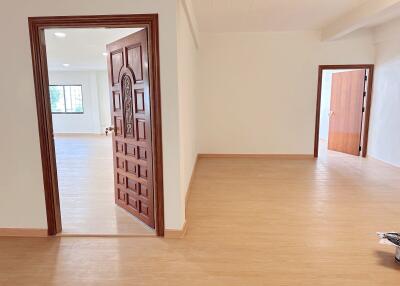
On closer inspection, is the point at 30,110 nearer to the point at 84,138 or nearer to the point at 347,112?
the point at 347,112

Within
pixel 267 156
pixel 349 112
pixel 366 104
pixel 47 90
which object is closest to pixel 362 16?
pixel 366 104

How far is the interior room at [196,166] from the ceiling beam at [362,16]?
29 mm

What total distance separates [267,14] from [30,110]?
3721 millimetres

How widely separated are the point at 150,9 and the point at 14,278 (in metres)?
2.37

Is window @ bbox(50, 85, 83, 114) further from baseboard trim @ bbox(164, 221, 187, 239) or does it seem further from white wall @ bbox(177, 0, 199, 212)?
baseboard trim @ bbox(164, 221, 187, 239)

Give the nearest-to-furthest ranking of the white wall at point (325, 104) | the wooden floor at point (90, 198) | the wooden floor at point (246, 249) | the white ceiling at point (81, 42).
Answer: the wooden floor at point (246, 249) → the wooden floor at point (90, 198) → the white ceiling at point (81, 42) → the white wall at point (325, 104)

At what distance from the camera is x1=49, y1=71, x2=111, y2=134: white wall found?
10289 millimetres

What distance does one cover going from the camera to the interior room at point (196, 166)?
7.54ft

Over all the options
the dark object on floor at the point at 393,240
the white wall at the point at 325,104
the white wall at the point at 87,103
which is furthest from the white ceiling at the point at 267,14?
the white wall at the point at 87,103

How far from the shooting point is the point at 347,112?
21.0 feet

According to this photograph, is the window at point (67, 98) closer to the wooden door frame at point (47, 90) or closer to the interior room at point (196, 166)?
the interior room at point (196, 166)

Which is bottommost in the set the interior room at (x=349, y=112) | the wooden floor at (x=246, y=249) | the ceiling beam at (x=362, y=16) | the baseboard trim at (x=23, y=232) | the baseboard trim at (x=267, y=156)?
the wooden floor at (x=246, y=249)

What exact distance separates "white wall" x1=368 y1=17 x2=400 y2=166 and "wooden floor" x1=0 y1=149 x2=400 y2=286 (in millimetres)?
1873

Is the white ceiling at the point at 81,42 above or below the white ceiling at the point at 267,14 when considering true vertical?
below
